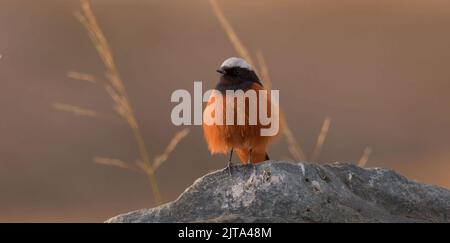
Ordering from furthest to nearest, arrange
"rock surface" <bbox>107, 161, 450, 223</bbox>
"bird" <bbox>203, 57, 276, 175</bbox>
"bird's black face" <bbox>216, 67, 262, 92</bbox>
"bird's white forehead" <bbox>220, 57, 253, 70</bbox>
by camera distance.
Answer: "bird's white forehead" <bbox>220, 57, 253, 70</bbox>, "bird's black face" <bbox>216, 67, 262, 92</bbox>, "bird" <bbox>203, 57, 276, 175</bbox>, "rock surface" <bbox>107, 161, 450, 223</bbox>

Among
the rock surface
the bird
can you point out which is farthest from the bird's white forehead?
the rock surface

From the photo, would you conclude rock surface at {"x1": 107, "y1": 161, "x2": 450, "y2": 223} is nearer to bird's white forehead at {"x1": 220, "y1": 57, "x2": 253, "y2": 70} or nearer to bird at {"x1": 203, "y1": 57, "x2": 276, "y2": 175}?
bird at {"x1": 203, "y1": 57, "x2": 276, "y2": 175}

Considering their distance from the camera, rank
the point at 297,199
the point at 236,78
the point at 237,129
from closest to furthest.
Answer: the point at 297,199, the point at 237,129, the point at 236,78

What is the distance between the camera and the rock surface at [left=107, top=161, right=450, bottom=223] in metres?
4.30

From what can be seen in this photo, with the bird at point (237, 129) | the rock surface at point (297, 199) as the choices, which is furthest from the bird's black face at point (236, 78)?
the rock surface at point (297, 199)

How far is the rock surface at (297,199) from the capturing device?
14.1 ft

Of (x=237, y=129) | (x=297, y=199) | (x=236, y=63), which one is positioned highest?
(x=236, y=63)

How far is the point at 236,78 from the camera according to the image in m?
5.87

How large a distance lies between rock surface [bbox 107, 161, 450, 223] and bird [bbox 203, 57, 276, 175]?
2.34 feet

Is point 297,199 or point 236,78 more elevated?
point 236,78

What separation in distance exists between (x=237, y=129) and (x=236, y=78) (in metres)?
0.54

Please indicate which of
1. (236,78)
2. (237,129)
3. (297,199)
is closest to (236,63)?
(236,78)

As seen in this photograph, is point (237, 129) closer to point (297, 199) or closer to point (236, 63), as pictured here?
point (236, 63)

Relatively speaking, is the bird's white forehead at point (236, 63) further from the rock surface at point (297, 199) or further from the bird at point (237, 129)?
the rock surface at point (297, 199)
